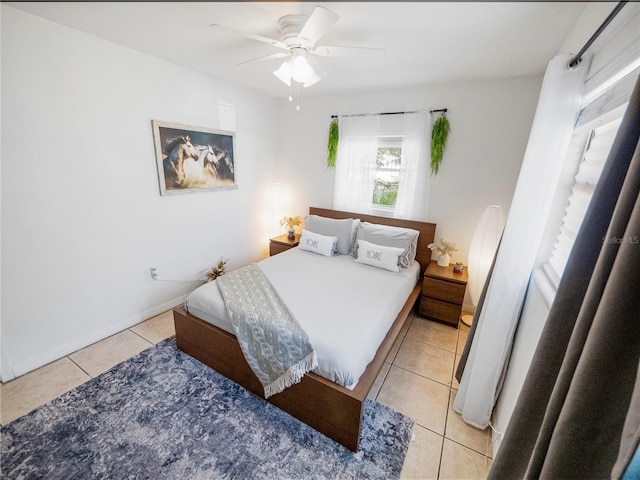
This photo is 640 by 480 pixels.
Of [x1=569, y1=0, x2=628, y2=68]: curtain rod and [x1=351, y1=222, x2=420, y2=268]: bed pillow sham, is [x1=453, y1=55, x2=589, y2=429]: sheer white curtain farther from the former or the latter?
[x1=351, y1=222, x2=420, y2=268]: bed pillow sham

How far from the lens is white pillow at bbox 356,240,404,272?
262cm

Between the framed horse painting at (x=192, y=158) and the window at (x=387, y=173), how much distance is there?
1.72 metres

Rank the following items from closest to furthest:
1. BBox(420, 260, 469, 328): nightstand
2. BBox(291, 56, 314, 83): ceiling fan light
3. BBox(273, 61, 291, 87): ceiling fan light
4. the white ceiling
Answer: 1. the white ceiling
2. BBox(291, 56, 314, 83): ceiling fan light
3. BBox(273, 61, 291, 87): ceiling fan light
4. BBox(420, 260, 469, 328): nightstand

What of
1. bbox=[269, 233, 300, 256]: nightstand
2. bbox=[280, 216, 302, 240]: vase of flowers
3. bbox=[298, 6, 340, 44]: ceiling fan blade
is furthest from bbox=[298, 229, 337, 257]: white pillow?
bbox=[298, 6, 340, 44]: ceiling fan blade

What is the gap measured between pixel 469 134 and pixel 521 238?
1684 mm

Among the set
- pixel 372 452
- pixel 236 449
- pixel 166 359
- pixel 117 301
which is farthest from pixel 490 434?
pixel 117 301

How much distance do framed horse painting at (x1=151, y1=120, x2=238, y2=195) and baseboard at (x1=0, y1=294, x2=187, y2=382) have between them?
1.20 metres

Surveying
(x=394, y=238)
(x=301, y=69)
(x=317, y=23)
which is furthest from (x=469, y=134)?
(x=317, y=23)

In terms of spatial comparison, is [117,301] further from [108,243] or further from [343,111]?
[343,111]

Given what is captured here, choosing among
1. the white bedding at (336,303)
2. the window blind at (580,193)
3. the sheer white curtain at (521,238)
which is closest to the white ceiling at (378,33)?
the sheer white curtain at (521,238)

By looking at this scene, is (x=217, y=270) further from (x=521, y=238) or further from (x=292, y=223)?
(x=521, y=238)

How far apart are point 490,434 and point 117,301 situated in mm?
3020

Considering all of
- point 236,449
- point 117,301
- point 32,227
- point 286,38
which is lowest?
point 236,449

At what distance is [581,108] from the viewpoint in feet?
4.12
